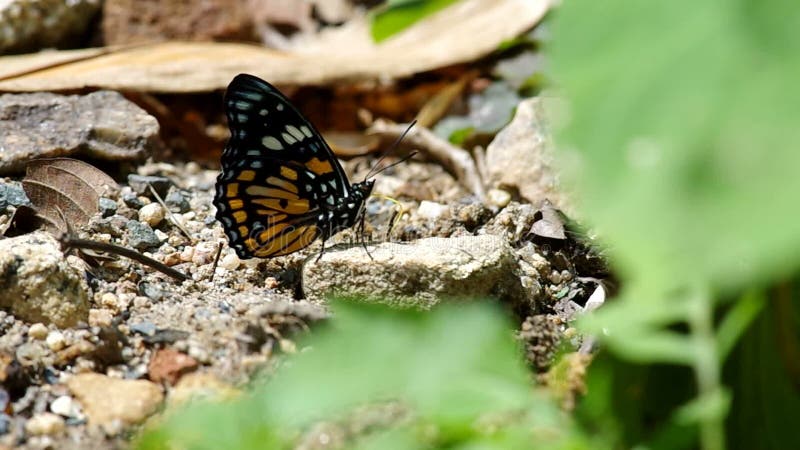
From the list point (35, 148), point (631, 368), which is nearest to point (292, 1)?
point (35, 148)

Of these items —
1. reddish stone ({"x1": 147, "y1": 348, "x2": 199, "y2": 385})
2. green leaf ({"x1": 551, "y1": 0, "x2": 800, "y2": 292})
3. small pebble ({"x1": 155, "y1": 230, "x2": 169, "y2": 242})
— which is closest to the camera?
green leaf ({"x1": 551, "y1": 0, "x2": 800, "y2": 292})

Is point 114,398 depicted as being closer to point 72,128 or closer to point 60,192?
point 60,192

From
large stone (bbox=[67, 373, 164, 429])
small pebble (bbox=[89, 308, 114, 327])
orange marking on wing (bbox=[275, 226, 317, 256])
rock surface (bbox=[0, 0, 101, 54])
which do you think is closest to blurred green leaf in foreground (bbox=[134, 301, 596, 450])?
large stone (bbox=[67, 373, 164, 429])

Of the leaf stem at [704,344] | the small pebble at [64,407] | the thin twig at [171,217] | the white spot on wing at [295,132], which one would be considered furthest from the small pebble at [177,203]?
the leaf stem at [704,344]

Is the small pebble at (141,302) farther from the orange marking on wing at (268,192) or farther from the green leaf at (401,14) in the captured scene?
the green leaf at (401,14)

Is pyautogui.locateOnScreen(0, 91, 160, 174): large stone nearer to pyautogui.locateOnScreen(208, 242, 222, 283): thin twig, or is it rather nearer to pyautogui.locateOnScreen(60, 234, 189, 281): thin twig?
pyautogui.locateOnScreen(208, 242, 222, 283): thin twig

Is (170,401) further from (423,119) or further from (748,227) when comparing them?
(423,119)

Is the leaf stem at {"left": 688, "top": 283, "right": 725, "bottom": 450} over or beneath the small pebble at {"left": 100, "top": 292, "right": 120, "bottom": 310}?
over
